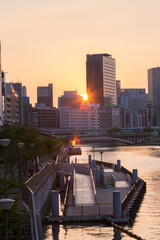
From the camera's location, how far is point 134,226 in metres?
38.2

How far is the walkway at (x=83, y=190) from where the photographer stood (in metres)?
46.0

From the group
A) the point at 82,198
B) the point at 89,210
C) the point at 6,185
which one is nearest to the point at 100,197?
the point at 82,198

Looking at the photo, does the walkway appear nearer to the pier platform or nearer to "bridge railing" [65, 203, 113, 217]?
the pier platform

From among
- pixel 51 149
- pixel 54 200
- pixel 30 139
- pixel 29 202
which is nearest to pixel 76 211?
pixel 54 200

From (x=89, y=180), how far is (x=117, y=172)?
17387mm

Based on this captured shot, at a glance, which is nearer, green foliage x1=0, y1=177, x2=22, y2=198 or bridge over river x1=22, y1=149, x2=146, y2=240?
green foliage x1=0, y1=177, x2=22, y2=198

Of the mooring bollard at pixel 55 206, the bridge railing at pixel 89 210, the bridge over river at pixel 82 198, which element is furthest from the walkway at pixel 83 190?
the mooring bollard at pixel 55 206

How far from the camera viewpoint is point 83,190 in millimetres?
52656

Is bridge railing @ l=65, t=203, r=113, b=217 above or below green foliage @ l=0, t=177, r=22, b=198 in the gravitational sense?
below

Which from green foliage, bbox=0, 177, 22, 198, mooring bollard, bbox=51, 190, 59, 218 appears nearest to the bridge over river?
mooring bollard, bbox=51, 190, 59, 218

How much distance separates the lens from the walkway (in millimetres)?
46031

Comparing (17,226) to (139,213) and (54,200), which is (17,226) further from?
(139,213)

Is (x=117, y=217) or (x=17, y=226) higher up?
(x=17, y=226)

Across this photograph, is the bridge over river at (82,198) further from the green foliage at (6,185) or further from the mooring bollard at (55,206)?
the green foliage at (6,185)
